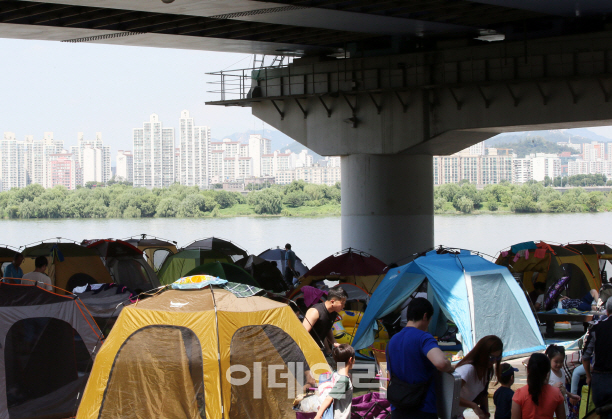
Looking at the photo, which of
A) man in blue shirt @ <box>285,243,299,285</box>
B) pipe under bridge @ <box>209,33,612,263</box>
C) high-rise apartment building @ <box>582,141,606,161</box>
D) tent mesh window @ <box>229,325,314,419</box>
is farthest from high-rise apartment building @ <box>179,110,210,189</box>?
tent mesh window @ <box>229,325,314,419</box>

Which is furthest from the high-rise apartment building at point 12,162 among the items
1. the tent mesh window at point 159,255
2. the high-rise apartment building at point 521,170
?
the tent mesh window at point 159,255

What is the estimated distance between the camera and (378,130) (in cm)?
1738

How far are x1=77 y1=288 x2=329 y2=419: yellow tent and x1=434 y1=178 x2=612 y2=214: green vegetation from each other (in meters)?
59.7

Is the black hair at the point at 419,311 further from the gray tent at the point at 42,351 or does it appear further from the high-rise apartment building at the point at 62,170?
the high-rise apartment building at the point at 62,170

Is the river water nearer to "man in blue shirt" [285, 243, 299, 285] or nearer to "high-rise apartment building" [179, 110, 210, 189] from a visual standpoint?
"man in blue shirt" [285, 243, 299, 285]

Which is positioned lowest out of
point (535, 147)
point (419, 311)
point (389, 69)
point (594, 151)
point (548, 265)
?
point (548, 265)

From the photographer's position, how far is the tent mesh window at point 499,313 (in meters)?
8.89

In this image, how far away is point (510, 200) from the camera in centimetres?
6631

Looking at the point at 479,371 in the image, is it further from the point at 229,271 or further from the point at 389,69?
the point at 389,69

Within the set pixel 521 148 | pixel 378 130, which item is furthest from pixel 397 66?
pixel 521 148

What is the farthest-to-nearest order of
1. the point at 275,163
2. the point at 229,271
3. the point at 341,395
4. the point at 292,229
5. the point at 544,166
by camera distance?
the point at 275,163 → the point at 544,166 → the point at 292,229 → the point at 229,271 → the point at 341,395

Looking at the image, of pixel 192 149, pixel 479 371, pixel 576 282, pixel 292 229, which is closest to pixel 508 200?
pixel 292 229

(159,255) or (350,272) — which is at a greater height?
(350,272)

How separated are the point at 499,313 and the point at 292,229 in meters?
53.1
